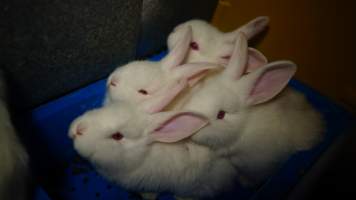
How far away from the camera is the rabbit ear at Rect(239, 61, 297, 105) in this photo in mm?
1102

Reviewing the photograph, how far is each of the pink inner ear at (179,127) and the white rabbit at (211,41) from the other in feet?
1.31

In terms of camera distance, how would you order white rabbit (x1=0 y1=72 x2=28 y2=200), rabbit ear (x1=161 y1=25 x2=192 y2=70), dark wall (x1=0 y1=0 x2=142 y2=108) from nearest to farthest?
white rabbit (x1=0 y1=72 x2=28 y2=200) → dark wall (x1=0 y1=0 x2=142 y2=108) → rabbit ear (x1=161 y1=25 x2=192 y2=70)

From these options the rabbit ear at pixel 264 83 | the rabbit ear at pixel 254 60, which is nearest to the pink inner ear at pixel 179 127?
the rabbit ear at pixel 264 83

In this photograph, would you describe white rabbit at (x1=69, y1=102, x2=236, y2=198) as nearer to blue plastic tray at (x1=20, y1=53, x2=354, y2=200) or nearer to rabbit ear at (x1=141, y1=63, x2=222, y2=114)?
rabbit ear at (x1=141, y1=63, x2=222, y2=114)

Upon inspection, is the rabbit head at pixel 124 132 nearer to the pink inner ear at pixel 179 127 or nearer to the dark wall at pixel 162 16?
the pink inner ear at pixel 179 127

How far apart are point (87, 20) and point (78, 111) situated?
1.31ft

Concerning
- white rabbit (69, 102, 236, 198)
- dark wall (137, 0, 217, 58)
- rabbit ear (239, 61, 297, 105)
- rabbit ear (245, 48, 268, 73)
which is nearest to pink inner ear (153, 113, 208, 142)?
white rabbit (69, 102, 236, 198)

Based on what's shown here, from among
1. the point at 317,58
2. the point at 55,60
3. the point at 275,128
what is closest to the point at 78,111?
the point at 55,60

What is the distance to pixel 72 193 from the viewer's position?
138 cm

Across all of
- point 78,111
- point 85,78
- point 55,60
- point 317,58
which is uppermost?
point 317,58

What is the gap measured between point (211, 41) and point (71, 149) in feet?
2.52

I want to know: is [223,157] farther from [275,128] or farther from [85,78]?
[85,78]

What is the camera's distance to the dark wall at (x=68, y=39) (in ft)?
3.19

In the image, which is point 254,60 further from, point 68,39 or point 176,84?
point 68,39
